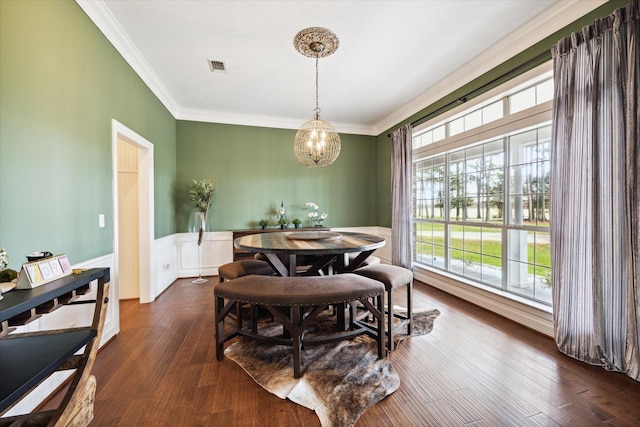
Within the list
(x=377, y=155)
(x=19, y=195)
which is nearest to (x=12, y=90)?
(x=19, y=195)

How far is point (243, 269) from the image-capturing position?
261 centimetres

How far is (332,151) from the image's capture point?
3.15 meters

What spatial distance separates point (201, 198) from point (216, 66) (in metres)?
2.10

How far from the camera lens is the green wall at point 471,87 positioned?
2.08 meters

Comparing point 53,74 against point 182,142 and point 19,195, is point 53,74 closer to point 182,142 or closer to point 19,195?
point 19,195

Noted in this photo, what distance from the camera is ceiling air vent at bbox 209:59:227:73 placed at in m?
3.10

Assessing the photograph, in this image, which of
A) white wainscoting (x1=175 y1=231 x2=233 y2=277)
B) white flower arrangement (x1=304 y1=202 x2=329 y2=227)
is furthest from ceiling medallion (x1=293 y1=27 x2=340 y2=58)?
white wainscoting (x1=175 y1=231 x2=233 y2=277)

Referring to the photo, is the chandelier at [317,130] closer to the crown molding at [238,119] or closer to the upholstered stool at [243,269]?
the upholstered stool at [243,269]

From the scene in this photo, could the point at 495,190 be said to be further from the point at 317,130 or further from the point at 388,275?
the point at 317,130

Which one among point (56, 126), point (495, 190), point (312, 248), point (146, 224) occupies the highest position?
point (56, 126)

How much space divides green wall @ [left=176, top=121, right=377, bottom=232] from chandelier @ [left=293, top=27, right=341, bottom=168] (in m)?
1.85

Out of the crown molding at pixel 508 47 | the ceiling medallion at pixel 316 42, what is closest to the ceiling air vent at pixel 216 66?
the ceiling medallion at pixel 316 42

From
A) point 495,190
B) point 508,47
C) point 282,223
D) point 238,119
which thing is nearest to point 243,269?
point 282,223

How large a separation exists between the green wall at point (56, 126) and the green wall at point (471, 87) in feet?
12.5
